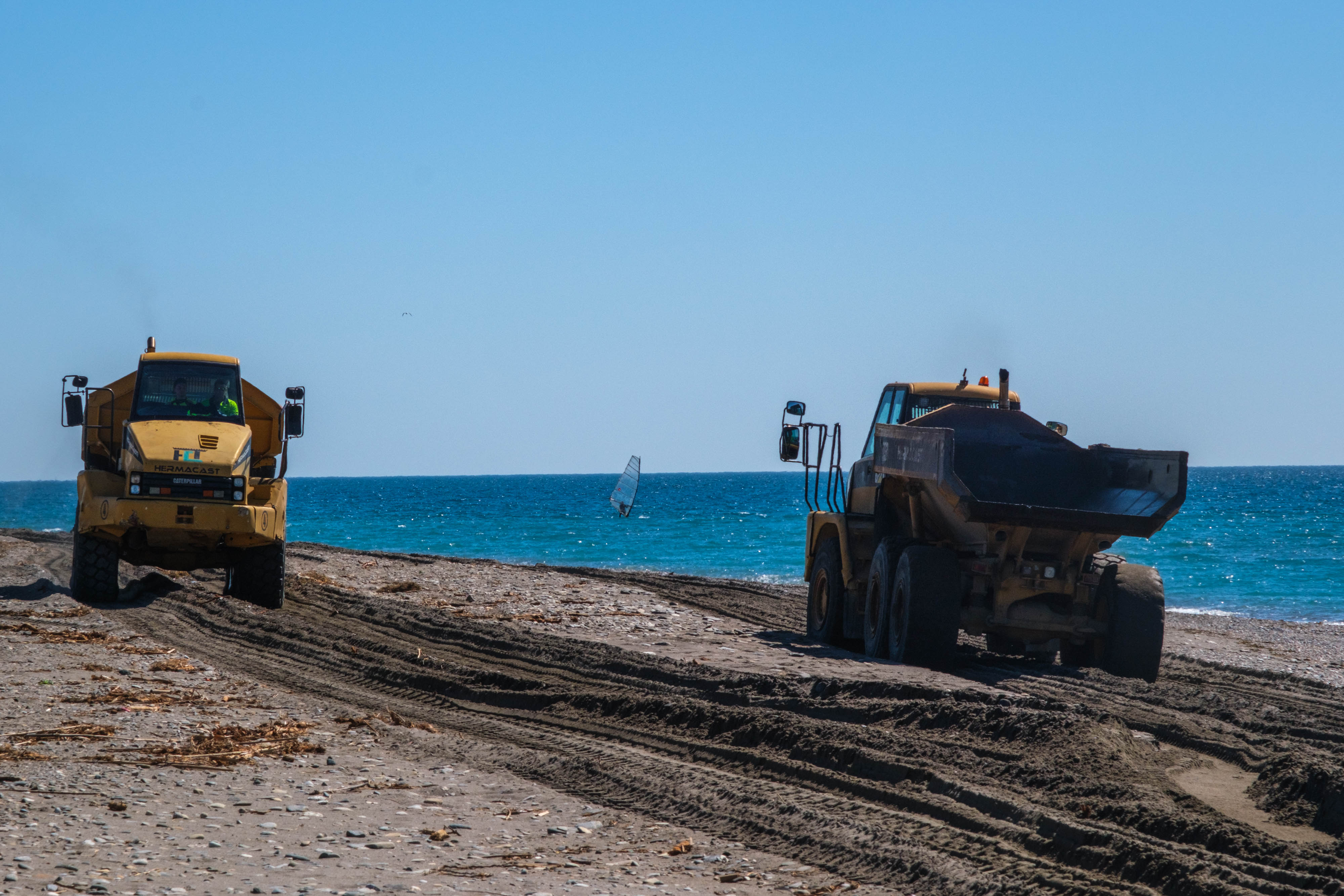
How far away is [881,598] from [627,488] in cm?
5576

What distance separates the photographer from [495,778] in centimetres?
816

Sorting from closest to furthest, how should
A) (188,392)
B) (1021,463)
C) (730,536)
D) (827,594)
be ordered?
(1021,463), (827,594), (188,392), (730,536)

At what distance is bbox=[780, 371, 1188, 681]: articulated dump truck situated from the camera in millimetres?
12773

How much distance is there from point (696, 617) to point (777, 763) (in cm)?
1052

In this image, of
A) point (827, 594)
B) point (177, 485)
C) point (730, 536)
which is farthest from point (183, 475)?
point (730, 536)

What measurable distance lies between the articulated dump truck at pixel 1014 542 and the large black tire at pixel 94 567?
969 centimetres

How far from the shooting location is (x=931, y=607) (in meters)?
13.0

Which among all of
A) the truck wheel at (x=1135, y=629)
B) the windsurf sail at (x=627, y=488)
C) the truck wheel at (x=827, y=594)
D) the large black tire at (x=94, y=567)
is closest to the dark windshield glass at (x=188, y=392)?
the large black tire at (x=94, y=567)

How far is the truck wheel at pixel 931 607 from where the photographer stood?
42.7 feet

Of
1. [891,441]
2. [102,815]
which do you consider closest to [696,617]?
[891,441]

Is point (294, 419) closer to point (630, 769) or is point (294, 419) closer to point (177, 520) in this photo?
point (177, 520)

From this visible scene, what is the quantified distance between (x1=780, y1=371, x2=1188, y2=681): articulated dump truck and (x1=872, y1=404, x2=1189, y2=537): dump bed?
0.01 meters

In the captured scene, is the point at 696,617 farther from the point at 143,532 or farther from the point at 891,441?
the point at 143,532

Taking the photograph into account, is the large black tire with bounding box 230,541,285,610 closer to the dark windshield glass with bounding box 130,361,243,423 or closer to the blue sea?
the dark windshield glass with bounding box 130,361,243,423
